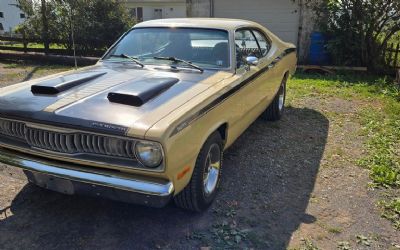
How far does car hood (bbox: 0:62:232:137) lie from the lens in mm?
2811

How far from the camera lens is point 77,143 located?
2.89 metres

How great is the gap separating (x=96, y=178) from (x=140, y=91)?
0.82m

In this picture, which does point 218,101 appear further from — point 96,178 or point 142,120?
point 96,178

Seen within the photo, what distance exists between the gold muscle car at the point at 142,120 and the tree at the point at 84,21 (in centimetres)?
919

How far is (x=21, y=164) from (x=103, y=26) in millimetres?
10799

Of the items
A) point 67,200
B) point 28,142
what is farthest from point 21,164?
point 67,200

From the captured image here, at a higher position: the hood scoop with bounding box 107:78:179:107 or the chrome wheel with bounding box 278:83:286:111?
the hood scoop with bounding box 107:78:179:107

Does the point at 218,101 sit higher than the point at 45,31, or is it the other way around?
the point at 45,31

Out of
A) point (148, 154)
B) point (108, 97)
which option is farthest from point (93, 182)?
point (108, 97)

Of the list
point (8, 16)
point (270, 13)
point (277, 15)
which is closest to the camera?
point (277, 15)

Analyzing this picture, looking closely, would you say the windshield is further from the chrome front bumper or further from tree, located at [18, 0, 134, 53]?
tree, located at [18, 0, 134, 53]

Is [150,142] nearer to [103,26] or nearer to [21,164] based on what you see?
[21,164]

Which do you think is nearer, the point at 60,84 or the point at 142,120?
the point at 142,120

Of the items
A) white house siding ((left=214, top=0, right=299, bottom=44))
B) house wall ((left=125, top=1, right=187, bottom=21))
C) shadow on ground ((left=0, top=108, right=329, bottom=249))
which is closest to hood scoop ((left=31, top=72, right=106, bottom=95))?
shadow on ground ((left=0, top=108, right=329, bottom=249))
